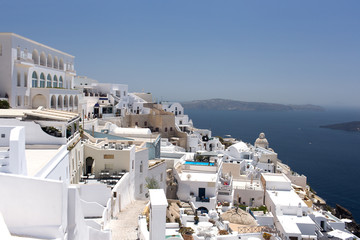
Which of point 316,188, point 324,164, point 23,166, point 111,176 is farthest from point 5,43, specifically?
point 324,164

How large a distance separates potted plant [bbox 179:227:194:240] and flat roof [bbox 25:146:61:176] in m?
8.11

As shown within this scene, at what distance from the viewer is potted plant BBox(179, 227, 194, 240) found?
17158 mm

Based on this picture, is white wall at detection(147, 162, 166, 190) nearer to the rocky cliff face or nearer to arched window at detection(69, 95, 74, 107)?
arched window at detection(69, 95, 74, 107)

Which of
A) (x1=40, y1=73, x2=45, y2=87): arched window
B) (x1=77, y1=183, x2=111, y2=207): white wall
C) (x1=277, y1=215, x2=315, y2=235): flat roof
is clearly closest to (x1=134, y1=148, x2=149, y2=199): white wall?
(x1=77, y1=183, x2=111, y2=207): white wall

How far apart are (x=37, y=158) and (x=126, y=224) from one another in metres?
5.69

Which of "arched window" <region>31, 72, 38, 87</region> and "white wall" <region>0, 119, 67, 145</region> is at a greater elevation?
"arched window" <region>31, 72, 38, 87</region>

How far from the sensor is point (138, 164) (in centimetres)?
2198

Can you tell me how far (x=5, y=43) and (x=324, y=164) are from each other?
2698 inches

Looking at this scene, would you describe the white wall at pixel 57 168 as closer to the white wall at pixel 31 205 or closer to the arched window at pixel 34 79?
the white wall at pixel 31 205

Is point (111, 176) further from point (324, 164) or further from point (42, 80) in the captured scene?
point (324, 164)

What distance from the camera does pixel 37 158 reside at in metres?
11.7

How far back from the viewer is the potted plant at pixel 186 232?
17158 mm

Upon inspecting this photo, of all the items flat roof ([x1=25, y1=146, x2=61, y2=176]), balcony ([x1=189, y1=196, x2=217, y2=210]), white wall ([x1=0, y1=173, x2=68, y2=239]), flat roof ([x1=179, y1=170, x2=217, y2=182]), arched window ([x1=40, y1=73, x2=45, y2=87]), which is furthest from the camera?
arched window ([x1=40, y1=73, x2=45, y2=87])

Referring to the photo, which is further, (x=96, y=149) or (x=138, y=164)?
(x=138, y=164)
